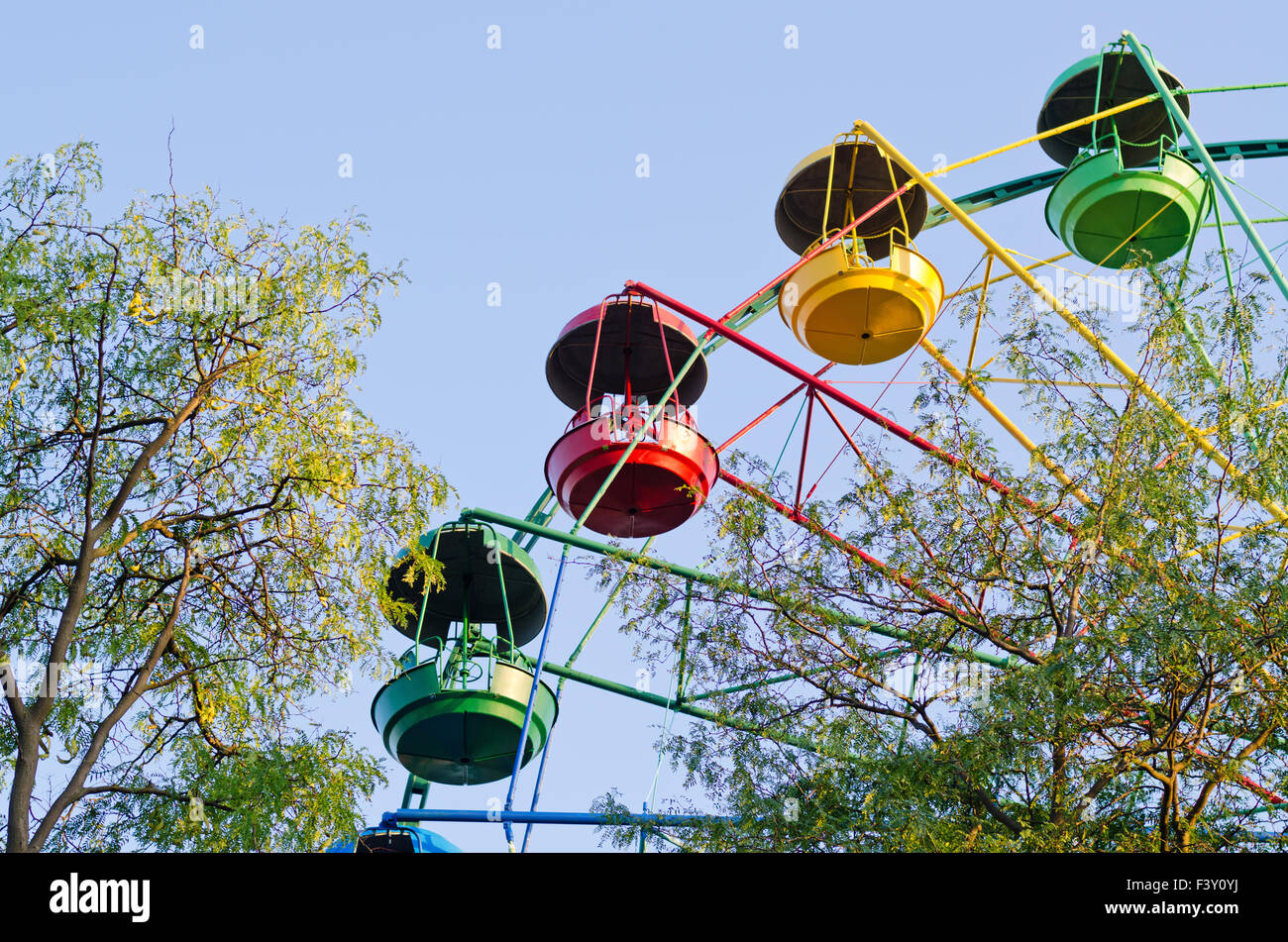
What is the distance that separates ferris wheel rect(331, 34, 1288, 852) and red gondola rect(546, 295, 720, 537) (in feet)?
0.07

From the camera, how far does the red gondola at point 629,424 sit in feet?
57.4

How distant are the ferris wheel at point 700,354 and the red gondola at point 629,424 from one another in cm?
2

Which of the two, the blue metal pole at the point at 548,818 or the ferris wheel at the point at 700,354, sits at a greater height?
the ferris wheel at the point at 700,354

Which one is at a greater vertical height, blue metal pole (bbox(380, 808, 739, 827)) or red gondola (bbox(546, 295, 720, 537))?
red gondola (bbox(546, 295, 720, 537))

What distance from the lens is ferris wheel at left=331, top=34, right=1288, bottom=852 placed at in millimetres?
17094

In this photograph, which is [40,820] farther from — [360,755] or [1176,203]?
[1176,203]

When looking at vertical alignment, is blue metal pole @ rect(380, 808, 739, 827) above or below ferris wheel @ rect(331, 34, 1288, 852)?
below

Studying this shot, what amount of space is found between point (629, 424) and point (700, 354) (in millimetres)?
1898

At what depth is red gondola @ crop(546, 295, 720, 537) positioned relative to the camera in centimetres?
1750

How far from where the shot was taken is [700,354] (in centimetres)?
1920

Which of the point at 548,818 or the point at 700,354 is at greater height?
the point at 700,354

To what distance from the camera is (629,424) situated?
1773 cm
